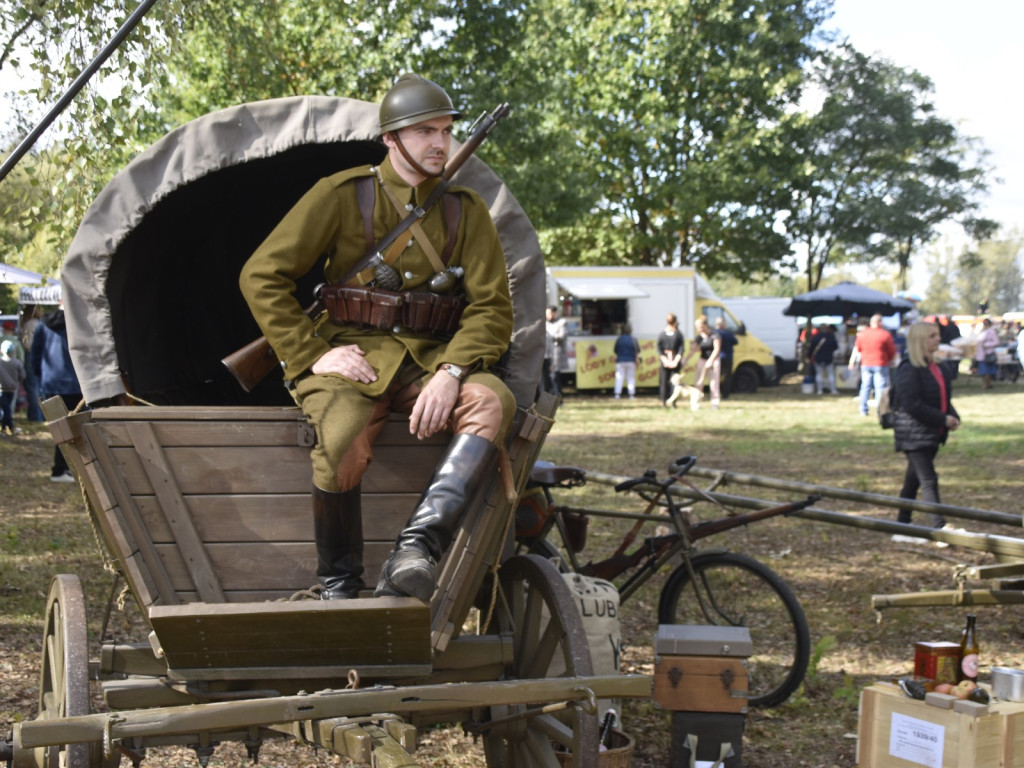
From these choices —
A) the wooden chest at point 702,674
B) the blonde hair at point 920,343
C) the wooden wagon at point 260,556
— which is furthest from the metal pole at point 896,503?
the blonde hair at point 920,343

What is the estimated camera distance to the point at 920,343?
9.22 meters

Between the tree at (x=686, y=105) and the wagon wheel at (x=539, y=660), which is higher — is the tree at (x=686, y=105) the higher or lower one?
the higher one

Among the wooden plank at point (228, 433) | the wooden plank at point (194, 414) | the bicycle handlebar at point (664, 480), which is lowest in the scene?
the bicycle handlebar at point (664, 480)

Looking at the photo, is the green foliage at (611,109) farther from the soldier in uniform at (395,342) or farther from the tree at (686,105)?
the soldier in uniform at (395,342)

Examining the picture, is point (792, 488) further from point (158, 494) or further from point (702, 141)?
point (702, 141)

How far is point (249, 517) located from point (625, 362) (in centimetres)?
2004

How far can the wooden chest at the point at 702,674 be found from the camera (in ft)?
15.6

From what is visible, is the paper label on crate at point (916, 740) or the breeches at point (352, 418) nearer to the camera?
the breeches at point (352, 418)

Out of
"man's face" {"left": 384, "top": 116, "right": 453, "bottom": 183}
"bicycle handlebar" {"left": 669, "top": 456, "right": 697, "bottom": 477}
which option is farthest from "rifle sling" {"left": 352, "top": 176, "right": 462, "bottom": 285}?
"bicycle handlebar" {"left": 669, "top": 456, "right": 697, "bottom": 477}

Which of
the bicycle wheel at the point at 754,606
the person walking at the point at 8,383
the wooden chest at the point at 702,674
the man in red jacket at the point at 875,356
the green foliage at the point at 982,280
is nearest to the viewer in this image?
the wooden chest at the point at 702,674

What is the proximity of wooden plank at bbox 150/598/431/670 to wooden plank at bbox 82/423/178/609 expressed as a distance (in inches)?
12.0

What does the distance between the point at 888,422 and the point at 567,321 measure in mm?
15563

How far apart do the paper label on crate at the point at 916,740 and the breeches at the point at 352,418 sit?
1942 mm

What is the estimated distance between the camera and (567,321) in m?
24.9
